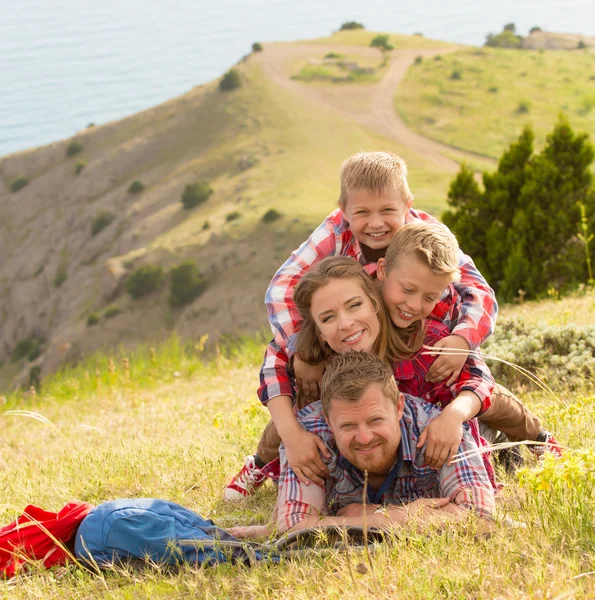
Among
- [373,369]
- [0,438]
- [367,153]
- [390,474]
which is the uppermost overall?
[367,153]

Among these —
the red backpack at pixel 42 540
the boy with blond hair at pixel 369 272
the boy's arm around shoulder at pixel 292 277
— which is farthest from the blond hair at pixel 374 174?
the red backpack at pixel 42 540

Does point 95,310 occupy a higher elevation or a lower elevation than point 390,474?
lower

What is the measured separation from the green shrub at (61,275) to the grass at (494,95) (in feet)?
146

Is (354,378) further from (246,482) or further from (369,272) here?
(246,482)

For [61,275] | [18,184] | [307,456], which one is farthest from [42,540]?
[18,184]

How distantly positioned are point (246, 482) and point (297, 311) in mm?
1137

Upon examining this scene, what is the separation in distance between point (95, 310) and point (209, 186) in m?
19.5

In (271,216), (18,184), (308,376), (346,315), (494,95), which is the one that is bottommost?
(18,184)

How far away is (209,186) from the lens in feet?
289

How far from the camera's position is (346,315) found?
365cm

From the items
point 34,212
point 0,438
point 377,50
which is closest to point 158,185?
point 34,212

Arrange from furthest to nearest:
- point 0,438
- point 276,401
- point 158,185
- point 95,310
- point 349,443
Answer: point 158,185 < point 95,310 < point 0,438 < point 276,401 < point 349,443

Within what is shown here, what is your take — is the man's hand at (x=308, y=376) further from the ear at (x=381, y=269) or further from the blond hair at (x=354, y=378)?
the ear at (x=381, y=269)

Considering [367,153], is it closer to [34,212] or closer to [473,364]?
[473,364]
